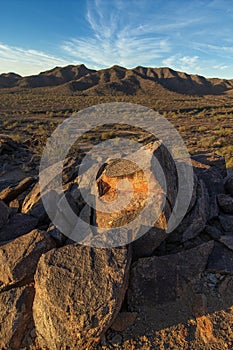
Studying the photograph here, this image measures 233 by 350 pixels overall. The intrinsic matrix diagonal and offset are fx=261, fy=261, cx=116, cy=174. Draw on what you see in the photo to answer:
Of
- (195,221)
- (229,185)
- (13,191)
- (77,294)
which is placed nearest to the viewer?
(77,294)

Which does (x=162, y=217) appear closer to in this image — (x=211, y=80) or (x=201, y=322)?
(x=201, y=322)

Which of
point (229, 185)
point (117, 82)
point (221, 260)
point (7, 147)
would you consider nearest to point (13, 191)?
point (221, 260)

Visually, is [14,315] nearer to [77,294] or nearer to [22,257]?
[22,257]

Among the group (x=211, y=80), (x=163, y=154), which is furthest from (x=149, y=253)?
(x=211, y=80)

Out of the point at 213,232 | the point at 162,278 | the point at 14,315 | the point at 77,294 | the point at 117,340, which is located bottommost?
the point at 117,340

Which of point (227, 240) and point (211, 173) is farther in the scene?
point (211, 173)
